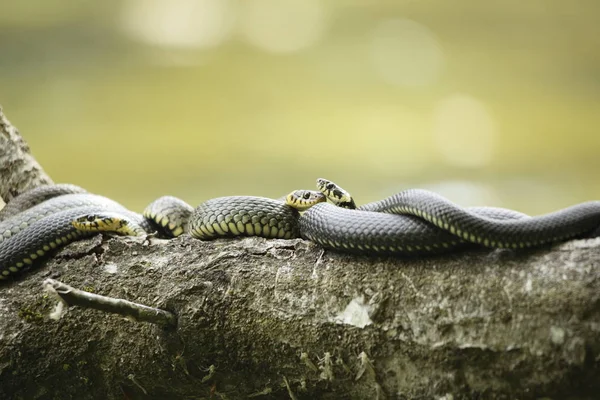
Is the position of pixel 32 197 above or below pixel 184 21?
below

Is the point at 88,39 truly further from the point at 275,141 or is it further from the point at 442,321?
the point at 442,321

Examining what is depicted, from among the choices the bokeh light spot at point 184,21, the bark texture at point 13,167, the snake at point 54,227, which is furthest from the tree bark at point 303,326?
the bokeh light spot at point 184,21

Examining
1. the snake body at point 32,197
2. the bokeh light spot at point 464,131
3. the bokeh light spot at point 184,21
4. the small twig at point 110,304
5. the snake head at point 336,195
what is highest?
the bokeh light spot at point 184,21

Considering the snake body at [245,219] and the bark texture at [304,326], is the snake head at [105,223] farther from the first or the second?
the snake body at [245,219]

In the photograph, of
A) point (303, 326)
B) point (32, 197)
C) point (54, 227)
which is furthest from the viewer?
point (32, 197)

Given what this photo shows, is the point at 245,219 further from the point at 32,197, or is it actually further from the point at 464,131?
the point at 464,131

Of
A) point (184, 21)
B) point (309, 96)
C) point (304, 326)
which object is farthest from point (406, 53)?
point (304, 326)

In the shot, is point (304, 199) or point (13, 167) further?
point (13, 167)

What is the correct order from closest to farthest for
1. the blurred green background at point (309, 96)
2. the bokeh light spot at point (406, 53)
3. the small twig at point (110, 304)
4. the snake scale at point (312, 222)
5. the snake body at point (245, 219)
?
1. the small twig at point (110, 304)
2. the snake scale at point (312, 222)
3. the snake body at point (245, 219)
4. the blurred green background at point (309, 96)
5. the bokeh light spot at point (406, 53)
